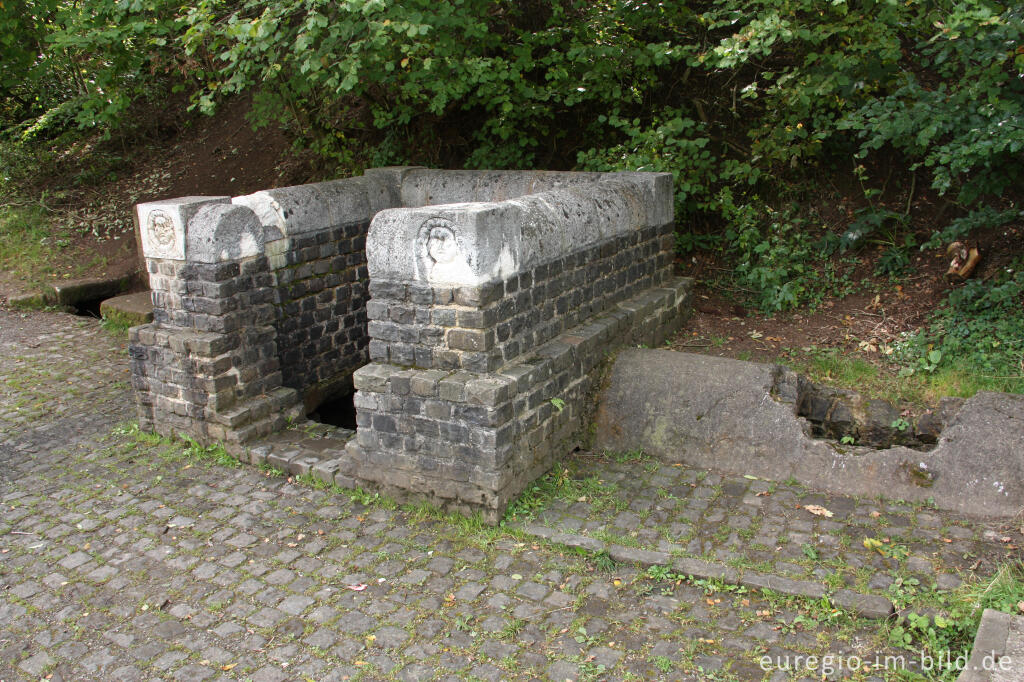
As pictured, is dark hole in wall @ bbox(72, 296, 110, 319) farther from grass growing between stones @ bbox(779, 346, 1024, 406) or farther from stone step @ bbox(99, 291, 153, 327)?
grass growing between stones @ bbox(779, 346, 1024, 406)

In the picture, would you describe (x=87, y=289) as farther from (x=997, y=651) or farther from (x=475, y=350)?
(x=997, y=651)

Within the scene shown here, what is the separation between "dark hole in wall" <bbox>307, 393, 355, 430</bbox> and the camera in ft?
22.7

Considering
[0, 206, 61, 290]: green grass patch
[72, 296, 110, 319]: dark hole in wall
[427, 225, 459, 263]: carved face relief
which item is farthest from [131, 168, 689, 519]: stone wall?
[0, 206, 61, 290]: green grass patch

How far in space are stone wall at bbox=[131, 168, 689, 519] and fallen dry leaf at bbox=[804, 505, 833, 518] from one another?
1.52m

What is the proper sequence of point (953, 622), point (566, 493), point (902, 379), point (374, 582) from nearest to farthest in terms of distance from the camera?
point (953, 622) → point (374, 582) → point (566, 493) → point (902, 379)

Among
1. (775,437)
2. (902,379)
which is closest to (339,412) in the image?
(775,437)

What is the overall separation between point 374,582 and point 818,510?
8.02 ft

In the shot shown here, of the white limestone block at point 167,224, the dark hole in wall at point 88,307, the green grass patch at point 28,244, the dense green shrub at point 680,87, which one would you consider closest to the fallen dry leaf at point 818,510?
the dense green shrub at point 680,87

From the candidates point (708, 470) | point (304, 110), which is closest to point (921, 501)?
point (708, 470)

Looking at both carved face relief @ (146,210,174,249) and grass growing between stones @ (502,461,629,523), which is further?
carved face relief @ (146,210,174,249)

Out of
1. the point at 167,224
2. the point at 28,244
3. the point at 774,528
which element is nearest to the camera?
the point at 774,528

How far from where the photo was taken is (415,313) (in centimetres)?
470

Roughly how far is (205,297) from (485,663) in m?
3.24

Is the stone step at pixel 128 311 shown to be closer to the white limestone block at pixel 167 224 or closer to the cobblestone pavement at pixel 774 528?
→ the white limestone block at pixel 167 224
